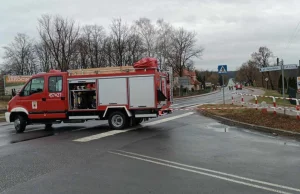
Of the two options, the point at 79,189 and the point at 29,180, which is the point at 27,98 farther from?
the point at 79,189

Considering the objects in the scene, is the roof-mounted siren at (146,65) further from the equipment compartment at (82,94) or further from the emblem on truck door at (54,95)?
the emblem on truck door at (54,95)

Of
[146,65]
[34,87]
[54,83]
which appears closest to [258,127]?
[146,65]

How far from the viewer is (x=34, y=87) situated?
1410 centimetres

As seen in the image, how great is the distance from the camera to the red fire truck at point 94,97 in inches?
523

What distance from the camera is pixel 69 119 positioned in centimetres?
1398

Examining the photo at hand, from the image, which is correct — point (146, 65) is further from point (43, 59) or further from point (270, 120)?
point (43, 59)

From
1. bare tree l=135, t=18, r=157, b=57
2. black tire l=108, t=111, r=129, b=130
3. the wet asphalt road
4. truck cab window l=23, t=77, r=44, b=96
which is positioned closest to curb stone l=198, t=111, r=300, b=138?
the wet asphalt road

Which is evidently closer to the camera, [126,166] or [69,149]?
[126,166]

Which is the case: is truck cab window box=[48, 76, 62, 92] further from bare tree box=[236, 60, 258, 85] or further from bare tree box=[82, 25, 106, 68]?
bare tree box=[236, 60, 258, 85]

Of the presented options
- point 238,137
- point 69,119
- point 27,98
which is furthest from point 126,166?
point 27,98

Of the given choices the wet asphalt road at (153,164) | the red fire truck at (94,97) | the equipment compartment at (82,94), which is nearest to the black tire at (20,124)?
the red fire truck at (94,97)

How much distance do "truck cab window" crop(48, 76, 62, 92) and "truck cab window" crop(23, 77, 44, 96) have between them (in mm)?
352

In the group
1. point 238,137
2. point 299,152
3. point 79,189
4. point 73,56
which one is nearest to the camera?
point 79,189

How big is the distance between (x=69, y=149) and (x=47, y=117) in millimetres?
5386
